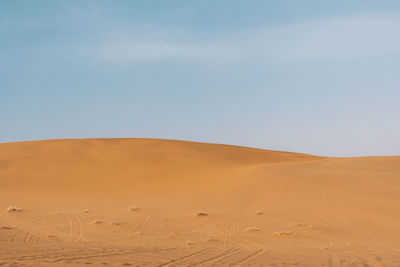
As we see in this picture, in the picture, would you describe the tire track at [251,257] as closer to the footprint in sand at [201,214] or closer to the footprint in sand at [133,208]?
the footprint in sand at [201,214]

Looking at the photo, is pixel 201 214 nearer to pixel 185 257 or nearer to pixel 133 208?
pixel 133 208

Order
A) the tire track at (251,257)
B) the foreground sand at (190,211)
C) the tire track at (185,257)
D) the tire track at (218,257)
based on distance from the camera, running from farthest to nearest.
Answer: the foreground sand at (190,211), the tire track at (251,257), the tire track at (218,257), the tire track at (185,257)

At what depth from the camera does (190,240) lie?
10688mm

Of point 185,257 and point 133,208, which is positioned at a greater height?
point 133,208

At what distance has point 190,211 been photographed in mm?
14938

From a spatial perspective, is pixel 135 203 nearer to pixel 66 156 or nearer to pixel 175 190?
pixel 175 190

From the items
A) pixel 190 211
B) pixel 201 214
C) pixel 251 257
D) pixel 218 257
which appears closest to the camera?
pixel 218 257

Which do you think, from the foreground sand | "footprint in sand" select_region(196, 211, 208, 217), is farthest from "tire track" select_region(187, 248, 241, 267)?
"footprint in sand" select_region(196, 211, 208, 217)

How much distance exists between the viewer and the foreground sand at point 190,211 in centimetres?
823

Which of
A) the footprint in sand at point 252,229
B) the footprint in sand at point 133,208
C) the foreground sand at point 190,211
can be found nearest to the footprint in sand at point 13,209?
the foreground sand at point 190,211

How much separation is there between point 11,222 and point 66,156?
565 inches

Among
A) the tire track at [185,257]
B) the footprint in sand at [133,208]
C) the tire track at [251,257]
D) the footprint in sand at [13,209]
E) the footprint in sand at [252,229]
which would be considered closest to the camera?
the tire track at [185,257]

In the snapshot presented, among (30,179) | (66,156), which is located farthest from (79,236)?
(66,156)

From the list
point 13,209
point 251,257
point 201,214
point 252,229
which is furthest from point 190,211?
point 251,257
